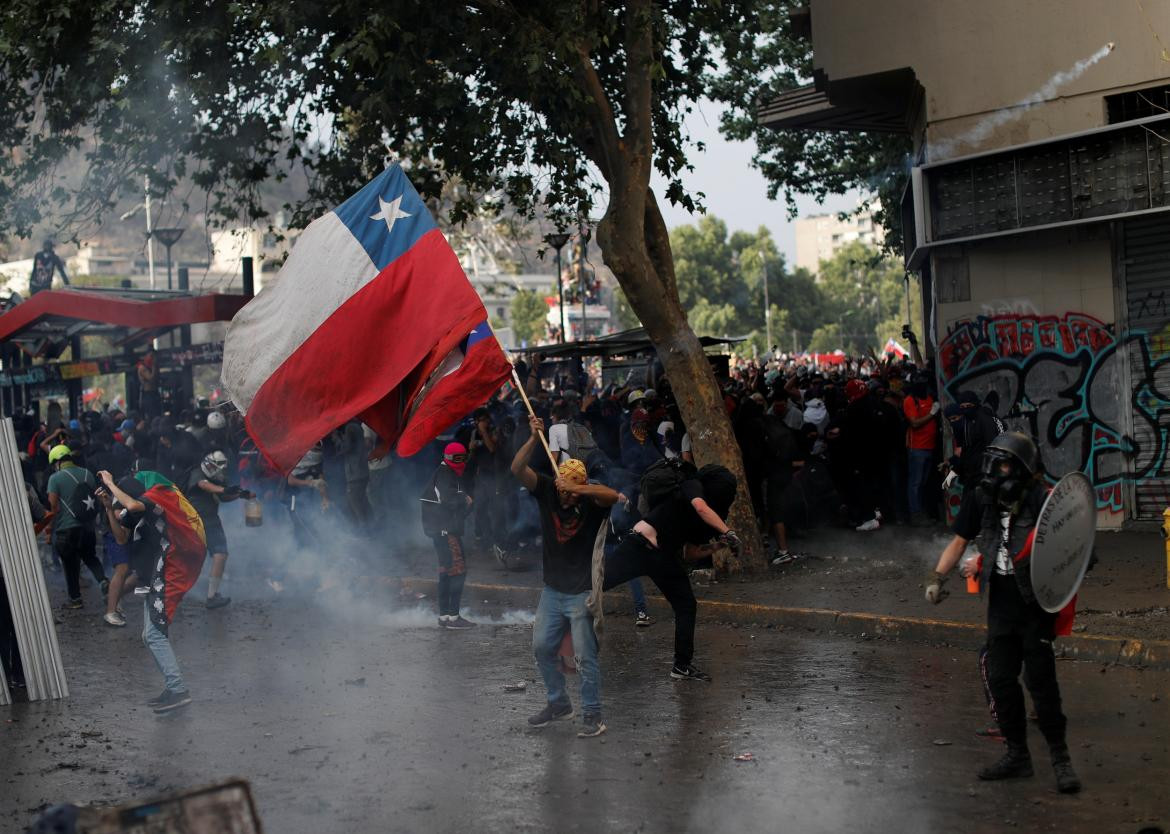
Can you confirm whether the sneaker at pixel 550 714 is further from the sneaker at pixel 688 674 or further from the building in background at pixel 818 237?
the building in background at pixel 818 237

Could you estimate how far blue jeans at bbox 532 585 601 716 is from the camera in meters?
7.67

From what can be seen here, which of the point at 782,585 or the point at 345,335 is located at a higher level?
the point at 345,335

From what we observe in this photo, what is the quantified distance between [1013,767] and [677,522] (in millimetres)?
3174

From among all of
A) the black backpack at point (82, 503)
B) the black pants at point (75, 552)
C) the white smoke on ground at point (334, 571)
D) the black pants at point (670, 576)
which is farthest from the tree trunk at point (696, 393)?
the black pants at point (75, 552)

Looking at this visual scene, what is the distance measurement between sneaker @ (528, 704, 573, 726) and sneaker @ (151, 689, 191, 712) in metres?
2.44

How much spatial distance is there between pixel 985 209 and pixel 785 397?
3.46 m

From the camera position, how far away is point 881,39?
14.8 metres

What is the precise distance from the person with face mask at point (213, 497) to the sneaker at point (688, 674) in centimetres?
559

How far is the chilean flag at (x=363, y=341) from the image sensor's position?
7910 mm

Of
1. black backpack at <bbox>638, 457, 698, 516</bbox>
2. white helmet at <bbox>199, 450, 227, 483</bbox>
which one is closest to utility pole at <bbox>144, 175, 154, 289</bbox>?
white helmet at <bbox>199, 450, 227, 483</bbox>

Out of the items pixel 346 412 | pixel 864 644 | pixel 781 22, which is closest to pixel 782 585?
pixel 864 644

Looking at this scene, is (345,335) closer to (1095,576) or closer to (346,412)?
(346,412)

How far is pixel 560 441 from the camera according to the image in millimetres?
13273

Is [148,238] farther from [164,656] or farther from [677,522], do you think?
[677,522]
